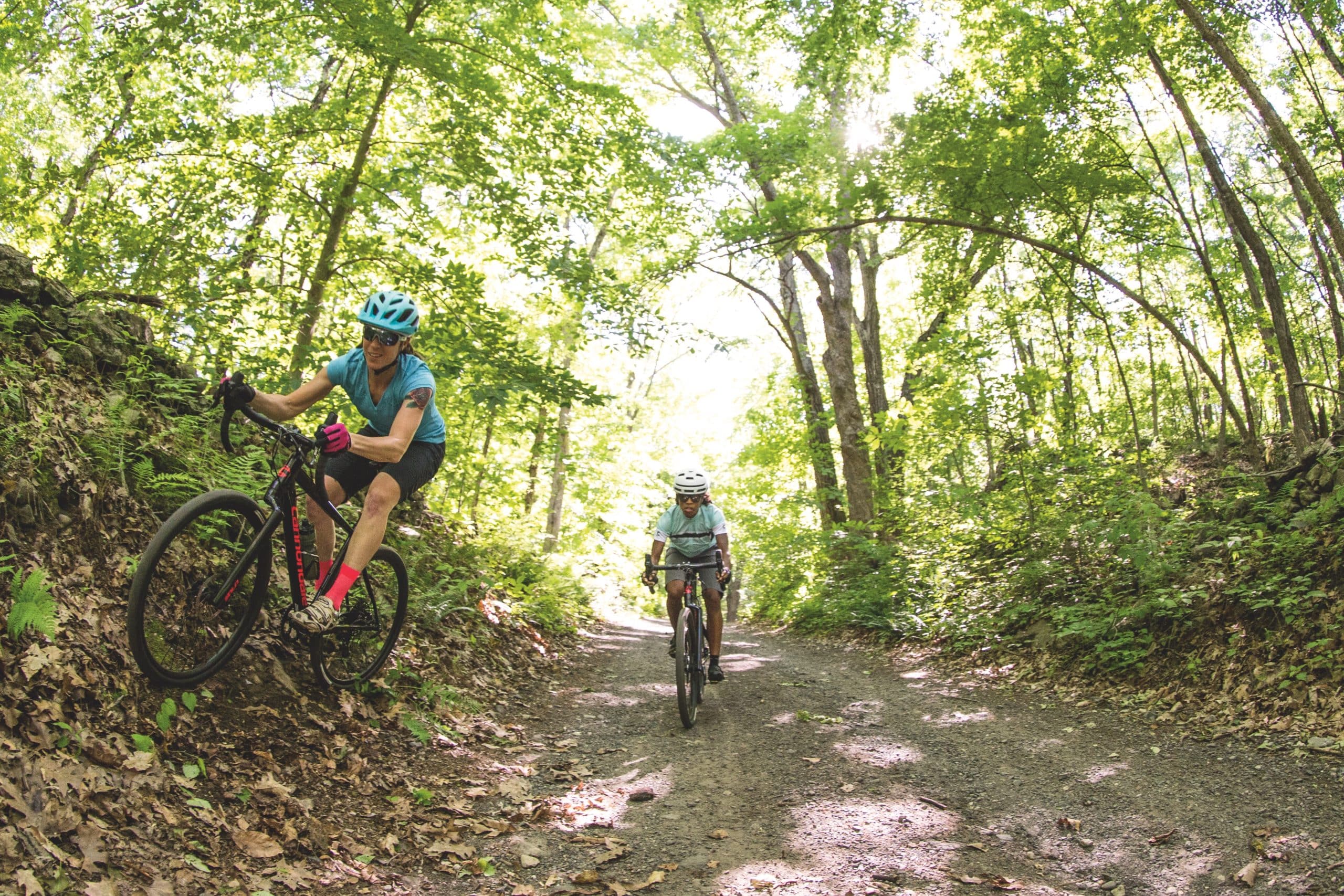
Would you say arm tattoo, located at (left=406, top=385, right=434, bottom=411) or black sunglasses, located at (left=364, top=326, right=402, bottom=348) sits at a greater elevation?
black sunglasses, located at (left=364, top=326, right=402, bottom=348)

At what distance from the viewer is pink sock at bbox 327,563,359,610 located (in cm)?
373

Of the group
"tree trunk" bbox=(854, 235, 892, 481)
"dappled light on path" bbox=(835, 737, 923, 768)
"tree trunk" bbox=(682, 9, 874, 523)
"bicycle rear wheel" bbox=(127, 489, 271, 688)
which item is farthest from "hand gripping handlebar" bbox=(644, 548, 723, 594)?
"tree trunk" bbox=(854, 235, 892, 481)

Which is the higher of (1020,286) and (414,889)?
(1020,286)

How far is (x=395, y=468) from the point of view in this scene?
13.7ft

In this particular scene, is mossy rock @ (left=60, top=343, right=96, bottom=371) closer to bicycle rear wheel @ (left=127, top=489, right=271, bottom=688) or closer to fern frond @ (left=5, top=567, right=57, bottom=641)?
Answer: bicycle rear wheel @ (left=127, top=489, right=271, bottom=688)

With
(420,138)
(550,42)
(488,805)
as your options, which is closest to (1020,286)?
(550,42)

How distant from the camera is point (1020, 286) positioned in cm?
1322

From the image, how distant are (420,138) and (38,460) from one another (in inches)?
245

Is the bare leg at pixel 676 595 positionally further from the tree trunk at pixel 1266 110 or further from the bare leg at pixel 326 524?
the tree trunk at pixel 1266 110

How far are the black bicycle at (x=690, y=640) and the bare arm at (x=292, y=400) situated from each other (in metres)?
2.89

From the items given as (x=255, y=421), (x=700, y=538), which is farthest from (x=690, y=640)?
(x=255, y=421)

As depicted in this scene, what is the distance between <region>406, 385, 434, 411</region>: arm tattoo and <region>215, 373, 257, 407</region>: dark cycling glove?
75 centimetres

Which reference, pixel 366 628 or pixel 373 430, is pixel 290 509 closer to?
pixel 373 430

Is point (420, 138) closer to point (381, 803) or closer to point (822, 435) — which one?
point (381, 803)
